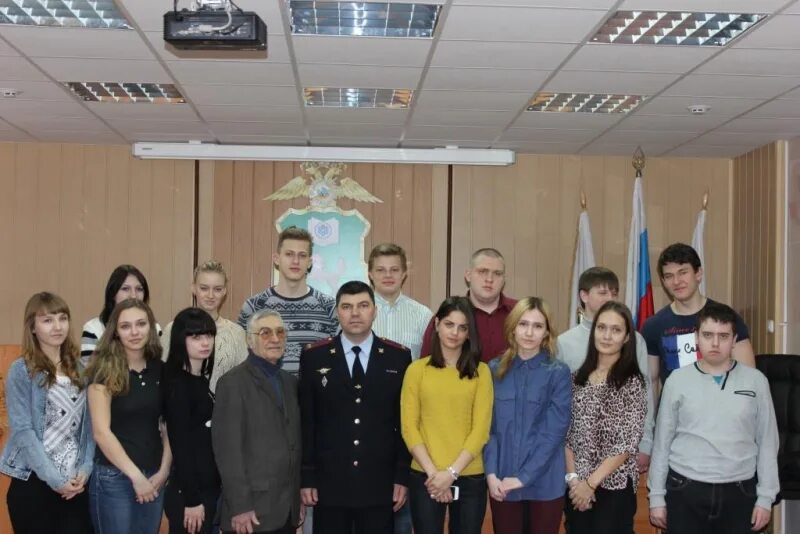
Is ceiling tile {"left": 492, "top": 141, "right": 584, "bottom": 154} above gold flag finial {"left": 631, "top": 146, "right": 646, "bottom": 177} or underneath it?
above

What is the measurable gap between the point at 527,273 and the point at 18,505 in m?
4.95

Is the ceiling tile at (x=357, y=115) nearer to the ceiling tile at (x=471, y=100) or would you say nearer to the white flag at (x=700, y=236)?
the ceiling tile at (x=471, y=100)

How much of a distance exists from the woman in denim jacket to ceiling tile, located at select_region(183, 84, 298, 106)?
2.09 meters

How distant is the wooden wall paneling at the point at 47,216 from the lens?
7.37 meters

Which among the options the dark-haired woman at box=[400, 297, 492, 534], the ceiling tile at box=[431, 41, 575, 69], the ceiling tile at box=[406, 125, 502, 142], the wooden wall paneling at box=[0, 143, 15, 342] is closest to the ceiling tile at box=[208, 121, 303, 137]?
the ceiling tile at box=[406, 125, 502, 142]

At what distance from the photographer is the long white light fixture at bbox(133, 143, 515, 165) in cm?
716

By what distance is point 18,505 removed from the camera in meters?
3.42

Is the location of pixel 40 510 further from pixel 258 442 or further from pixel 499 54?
pixel 499 54

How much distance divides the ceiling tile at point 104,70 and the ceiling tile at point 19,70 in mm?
65

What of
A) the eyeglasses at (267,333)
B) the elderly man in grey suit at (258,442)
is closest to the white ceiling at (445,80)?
the eyeglasses at (267,333)

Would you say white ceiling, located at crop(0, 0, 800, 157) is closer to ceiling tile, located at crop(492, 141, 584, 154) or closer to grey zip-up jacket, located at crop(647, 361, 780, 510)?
ceiling tile, located at crop(492, 141, 584, 154)

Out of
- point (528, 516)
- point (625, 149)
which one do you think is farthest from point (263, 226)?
point (528, 516)

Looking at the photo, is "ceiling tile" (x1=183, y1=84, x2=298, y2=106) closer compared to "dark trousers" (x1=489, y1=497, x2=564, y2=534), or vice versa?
"dark trousers" (x1=489, y1=497, x2=564, y2=534)

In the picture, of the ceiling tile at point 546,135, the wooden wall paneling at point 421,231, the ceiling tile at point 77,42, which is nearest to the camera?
the ceiling tile at point 77,42
